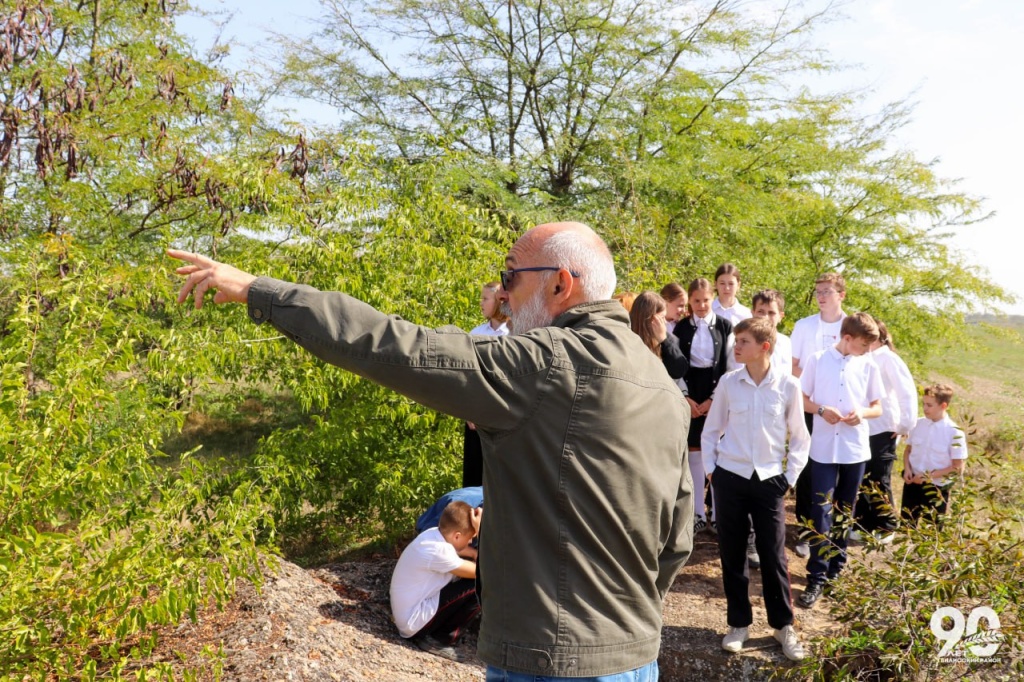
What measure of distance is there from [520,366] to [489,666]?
84 cm

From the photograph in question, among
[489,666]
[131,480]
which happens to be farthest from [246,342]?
[489,666]

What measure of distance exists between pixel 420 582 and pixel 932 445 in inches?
175

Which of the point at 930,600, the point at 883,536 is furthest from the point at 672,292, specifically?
the point at 930,600

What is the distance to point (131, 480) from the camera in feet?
13.1

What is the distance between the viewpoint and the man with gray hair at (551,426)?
190 cm

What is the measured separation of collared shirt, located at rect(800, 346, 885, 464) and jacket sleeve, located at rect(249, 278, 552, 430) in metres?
4.84

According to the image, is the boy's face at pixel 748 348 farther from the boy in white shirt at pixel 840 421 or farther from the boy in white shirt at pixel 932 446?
the boy in white shirt at pixel 932 446

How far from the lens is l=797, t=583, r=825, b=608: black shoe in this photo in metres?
6.11

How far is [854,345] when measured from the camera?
20.3 feet

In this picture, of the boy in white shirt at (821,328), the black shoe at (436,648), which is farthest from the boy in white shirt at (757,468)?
the boy in white shirt at (821,328)

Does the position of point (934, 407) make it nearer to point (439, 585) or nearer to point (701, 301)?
point (701, 301)

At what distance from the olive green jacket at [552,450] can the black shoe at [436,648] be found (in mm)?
3468

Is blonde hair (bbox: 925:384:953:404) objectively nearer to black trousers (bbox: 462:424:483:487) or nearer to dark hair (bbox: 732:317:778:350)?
dark hair (bbox: 732:317:778:350)

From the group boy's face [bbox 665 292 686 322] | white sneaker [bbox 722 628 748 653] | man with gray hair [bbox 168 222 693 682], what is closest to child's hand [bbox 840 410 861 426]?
boy's face [bbox 665 292 686 322]
